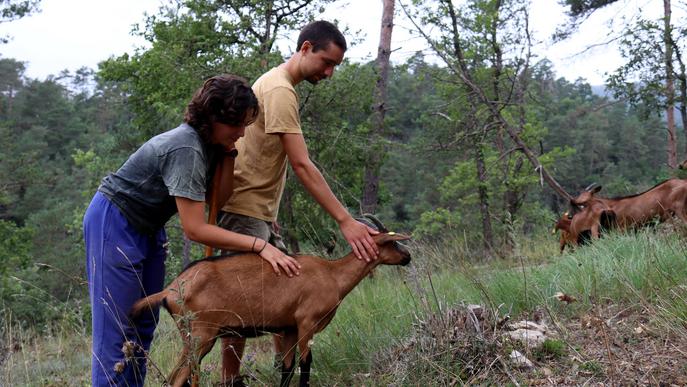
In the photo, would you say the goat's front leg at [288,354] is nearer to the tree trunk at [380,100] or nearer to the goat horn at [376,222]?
the goat horn at [376,222]

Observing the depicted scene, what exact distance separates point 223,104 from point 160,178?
53 cm

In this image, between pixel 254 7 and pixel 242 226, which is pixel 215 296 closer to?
pixel 242 226

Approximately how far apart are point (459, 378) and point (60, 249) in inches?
1565

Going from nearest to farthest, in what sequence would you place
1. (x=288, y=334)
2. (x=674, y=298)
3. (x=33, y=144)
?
(x=288, y=334) → (x=674, y=298) → (x=33, y=144)

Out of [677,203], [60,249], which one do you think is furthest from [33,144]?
[677,203]

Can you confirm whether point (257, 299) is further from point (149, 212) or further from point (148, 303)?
point (149, 212)

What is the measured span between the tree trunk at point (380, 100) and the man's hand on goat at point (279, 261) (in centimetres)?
1069

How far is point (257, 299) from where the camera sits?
3672 millimetres

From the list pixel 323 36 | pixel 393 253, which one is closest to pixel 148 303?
pixel 393 253

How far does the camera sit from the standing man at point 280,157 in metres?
3.91

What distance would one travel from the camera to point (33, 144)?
47.3m

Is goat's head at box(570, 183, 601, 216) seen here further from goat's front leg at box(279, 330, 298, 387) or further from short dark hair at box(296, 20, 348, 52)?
goat's front leg at box(279, 330, 298, 387)

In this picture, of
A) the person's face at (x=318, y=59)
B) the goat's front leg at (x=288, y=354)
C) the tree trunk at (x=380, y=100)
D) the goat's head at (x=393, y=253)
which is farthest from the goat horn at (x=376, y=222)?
the tree trunk at (x=380, y=100)

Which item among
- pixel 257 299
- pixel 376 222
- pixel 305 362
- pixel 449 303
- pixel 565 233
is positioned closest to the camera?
pixel 257 299
